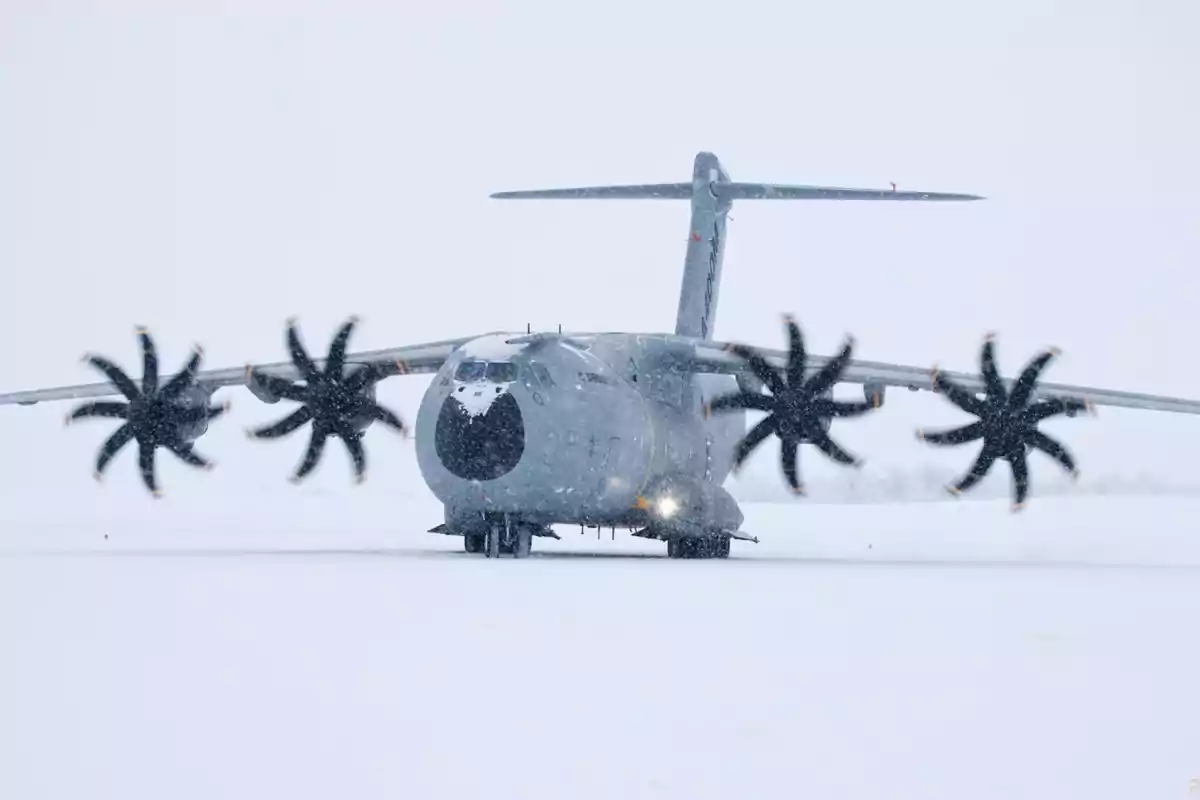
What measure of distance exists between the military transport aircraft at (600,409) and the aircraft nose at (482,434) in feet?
0.07

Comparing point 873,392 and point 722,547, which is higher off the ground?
point 873,392

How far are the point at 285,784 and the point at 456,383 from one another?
45.1ft

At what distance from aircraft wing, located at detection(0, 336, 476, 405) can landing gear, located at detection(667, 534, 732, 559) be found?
4.40m

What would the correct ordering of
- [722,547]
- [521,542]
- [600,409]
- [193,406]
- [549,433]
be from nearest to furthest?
[549,433]
[600,409]
[521,542]
[193,406]
[722,547]

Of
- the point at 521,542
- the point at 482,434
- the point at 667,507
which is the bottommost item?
the point at 521,542

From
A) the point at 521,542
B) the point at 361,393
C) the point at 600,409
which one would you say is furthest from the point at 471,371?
the point at 361,393

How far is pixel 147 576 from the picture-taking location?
15.2 m

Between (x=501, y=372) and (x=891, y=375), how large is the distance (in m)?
5.84

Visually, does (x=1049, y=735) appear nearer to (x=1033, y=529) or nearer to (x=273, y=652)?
(x=273, y=652)

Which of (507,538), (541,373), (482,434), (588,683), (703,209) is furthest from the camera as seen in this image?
(703,209)

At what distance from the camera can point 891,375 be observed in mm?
21859

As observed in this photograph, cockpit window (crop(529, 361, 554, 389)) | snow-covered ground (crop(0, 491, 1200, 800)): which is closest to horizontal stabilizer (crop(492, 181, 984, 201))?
cockpit window (crop(529, 361, 554, 389))

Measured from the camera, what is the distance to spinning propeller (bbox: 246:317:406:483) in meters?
21.6

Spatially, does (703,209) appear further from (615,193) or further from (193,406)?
(193,406)
